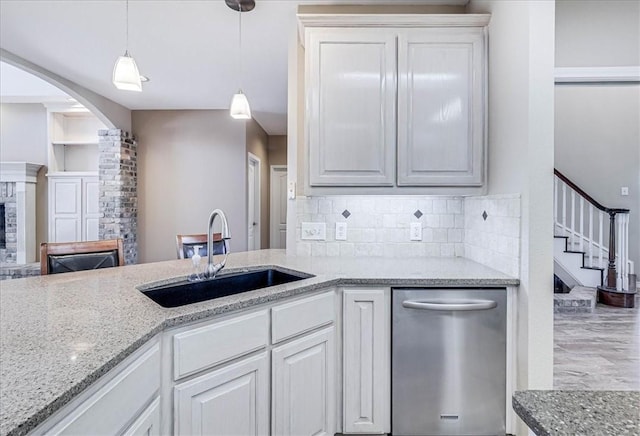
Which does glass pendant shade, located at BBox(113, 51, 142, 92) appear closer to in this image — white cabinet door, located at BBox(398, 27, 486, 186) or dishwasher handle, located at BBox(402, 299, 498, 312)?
white cabinet door, located at BBox(398, 27, 486, 186)

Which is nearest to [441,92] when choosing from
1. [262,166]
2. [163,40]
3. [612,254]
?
[163,40]

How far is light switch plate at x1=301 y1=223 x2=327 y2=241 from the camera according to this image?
8.00 feet

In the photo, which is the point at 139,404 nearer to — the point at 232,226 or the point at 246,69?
the point at 246,69

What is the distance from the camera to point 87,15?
8.90 ft

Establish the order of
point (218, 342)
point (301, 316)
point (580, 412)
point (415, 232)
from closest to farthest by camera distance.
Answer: point (580, 412) < point (218, 342) < point (301, 316) < point (415, 232)

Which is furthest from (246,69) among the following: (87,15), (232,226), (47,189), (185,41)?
(47,189)

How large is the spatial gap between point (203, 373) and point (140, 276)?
730 mm

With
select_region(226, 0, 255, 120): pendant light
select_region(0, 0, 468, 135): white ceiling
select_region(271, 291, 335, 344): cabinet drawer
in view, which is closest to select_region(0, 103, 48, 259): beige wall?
select_region(0, 0, 468, 135): white ceiling

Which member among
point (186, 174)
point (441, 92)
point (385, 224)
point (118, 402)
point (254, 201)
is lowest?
point (118, 402)

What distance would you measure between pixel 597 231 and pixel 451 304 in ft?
13.7

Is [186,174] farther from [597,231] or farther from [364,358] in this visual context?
[597,231]

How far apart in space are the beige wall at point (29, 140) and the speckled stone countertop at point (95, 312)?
4.91 m

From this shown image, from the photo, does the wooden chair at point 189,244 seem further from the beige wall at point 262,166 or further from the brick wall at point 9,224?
the brick wall at point 9,224

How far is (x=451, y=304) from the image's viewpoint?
1730mm
